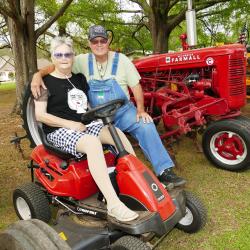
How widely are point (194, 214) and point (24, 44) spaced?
19.3ft

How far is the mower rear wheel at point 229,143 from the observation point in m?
4.38

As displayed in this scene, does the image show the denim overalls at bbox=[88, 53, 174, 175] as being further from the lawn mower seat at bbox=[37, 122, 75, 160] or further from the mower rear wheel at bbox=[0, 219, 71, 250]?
the mower rear wheel at bbox=[0, 219, 71, 250]

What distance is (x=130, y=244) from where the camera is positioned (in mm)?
2441

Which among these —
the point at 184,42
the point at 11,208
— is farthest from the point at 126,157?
the point at 184,42

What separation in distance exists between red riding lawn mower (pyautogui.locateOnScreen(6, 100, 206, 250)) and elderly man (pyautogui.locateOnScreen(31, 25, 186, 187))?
1.16 ft

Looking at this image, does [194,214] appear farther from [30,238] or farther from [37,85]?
[37,85]

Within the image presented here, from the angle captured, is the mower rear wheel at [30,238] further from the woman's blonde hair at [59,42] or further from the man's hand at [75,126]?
the woman's blonde hair at [59,42]

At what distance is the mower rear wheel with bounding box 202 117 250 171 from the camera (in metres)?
4.38

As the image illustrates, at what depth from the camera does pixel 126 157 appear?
281 centimetres

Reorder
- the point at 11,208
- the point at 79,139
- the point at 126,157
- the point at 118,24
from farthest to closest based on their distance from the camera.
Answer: the point at 118,24 → the point at 11,208 → the point at 79,139 → the point at 126,157

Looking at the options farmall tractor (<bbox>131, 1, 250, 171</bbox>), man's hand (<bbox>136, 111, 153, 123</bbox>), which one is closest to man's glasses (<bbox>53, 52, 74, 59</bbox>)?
man's hand (<bbox>136, 111, 153, 123</bbox>)

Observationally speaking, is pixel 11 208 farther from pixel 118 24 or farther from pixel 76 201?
pixel 118 24

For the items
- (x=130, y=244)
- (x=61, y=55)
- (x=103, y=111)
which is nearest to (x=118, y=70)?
(x=61, y=55)

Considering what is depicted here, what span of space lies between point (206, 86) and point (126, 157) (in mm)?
2376
